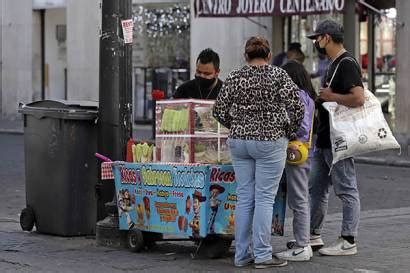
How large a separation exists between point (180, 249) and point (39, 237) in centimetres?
155

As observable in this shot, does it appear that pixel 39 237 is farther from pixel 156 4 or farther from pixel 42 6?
pixel 42 6

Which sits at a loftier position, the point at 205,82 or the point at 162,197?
the point at 205,82

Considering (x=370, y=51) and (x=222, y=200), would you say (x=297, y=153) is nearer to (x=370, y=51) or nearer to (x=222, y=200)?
(x=222, y=200)

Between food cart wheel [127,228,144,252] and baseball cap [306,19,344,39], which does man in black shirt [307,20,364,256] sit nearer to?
baseball cap [306,19,344,39]

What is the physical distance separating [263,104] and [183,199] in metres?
1.05

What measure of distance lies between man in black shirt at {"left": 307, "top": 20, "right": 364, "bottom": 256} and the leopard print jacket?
0.59 m

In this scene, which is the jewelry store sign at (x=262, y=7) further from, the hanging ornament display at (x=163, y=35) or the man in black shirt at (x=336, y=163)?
the man in black shirt at (x=336, y=163)

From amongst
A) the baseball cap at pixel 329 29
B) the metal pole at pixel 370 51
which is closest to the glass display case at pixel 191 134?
the baseball cap at pixel 329 29

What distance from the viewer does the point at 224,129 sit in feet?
25.7

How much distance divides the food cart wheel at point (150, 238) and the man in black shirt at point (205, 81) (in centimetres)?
123

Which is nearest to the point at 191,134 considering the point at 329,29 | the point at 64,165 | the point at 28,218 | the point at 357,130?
the point at 357,130

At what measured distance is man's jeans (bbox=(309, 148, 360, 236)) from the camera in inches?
307

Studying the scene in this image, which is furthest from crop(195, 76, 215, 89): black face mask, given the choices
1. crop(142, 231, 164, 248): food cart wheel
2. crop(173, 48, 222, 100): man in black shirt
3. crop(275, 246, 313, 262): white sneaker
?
crop(275, 246, 313, 262): white sneaker

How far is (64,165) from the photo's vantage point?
8875 millimetres
